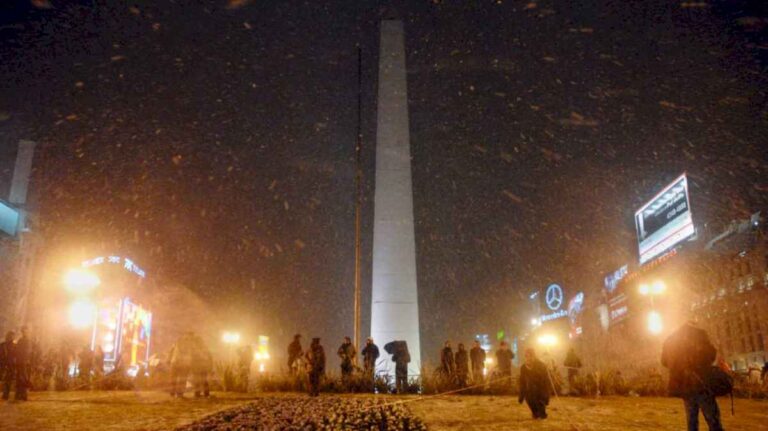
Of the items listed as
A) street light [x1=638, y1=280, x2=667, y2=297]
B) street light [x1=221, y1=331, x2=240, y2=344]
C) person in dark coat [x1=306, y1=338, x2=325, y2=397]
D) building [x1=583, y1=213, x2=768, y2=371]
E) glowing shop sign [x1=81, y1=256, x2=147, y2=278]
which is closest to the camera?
person in dark coat [x1=306, y1=338, x2=325, y2=397]

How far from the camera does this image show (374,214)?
19.8 meters

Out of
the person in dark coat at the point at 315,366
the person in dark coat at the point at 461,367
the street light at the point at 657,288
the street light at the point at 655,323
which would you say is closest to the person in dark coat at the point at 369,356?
the person in dark coat at the point at 461,367

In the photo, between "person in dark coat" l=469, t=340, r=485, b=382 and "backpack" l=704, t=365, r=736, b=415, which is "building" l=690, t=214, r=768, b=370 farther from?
"backpack" l=704, t=365, r=736, b=415

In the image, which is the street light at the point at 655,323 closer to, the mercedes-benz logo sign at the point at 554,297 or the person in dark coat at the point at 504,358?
the mercedes-benz logo sign at the point at 554,297

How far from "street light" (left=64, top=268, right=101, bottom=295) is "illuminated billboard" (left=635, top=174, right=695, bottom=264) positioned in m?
33.8

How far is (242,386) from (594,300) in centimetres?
8235

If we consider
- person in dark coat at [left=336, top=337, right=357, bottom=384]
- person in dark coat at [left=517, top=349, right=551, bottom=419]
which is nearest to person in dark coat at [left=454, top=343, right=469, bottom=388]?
person in dark coat at [left=336, top=337, right=357, bottom=384]

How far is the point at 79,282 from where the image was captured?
108 feet

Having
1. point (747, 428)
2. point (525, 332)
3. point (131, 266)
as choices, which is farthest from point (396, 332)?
point (525, 332)

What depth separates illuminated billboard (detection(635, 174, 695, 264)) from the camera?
35406mm

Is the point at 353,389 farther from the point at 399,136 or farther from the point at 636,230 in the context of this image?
the point at 636,230

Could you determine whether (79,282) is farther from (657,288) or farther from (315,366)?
(657,288)

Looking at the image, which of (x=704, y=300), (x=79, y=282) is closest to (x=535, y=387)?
(x=79, y=282)

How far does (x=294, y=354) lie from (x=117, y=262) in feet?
89.2
